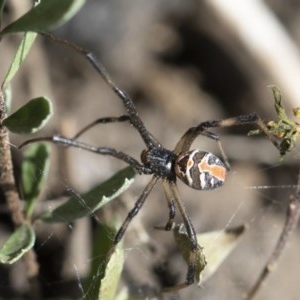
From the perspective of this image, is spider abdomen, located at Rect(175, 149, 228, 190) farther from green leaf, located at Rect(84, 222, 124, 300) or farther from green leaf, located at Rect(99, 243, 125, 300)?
green leaf, located at Rect(99, 243, 125, 300)

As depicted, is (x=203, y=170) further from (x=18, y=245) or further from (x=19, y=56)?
(x=19, y=56)

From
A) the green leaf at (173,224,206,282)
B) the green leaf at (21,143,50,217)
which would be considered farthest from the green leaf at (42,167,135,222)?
the green leaf at (173,224,206,282)

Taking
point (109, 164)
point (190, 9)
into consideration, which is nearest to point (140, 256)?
point (109, 164)

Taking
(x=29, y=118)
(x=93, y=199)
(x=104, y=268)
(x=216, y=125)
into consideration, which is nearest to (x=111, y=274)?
(x=104, y=268)

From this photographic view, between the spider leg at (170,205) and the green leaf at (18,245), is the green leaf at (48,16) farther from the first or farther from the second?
the spider leg at (170,205)

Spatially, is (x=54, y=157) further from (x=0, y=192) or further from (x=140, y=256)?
(x=140, y=256)
